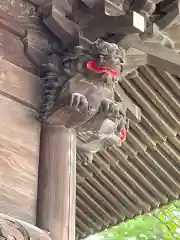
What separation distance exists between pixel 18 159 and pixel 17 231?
36cm

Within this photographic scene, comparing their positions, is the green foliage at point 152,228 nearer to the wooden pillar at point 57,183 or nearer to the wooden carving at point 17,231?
the wooden pillar at point 57,183

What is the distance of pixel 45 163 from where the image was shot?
2.66 m

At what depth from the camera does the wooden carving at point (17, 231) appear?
227cm

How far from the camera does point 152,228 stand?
7.22 m

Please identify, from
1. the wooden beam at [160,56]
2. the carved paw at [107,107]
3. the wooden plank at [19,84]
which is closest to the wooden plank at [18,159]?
the wooden plank at [19,84]

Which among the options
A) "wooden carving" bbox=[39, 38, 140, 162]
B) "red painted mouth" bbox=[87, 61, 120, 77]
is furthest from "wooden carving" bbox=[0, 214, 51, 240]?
"red painted mouth" bbox=[87, 61, 120, 77]

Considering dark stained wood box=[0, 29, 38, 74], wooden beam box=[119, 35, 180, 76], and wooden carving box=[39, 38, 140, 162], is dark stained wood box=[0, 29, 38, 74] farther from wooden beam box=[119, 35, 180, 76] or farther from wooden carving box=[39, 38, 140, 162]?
wooden beam box=[119, 35, 180, 76]

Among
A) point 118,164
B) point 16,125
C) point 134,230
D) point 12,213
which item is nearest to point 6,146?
point 16,125

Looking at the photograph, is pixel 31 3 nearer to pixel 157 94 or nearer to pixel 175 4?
pixel 175 4

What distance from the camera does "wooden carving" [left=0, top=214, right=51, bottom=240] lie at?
2271 mm

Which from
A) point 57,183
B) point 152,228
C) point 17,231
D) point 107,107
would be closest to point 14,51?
point 107,107

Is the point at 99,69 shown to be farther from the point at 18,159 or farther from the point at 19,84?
the point at 18,159

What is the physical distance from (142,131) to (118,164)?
0.38 metres

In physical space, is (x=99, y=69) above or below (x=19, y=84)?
above
